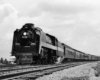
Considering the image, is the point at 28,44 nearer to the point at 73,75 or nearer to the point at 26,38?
the point at 26,38

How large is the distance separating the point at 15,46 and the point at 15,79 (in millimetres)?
11090

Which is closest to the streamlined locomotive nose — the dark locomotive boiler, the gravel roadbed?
the dark locomotive boiler

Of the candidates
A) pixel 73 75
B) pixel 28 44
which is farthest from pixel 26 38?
pixel 73 75

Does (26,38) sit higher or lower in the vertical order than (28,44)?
higher

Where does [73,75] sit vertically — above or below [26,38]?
below

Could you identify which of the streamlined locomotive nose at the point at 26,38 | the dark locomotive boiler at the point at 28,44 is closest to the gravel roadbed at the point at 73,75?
the dark locomotive boiler at the point at 28,44

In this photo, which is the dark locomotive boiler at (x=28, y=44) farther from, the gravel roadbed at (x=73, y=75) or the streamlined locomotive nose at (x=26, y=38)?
the gravel roadbed at (x=73, y=75)

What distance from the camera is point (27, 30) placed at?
58.7 ft

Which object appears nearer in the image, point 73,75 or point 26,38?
point 73,75

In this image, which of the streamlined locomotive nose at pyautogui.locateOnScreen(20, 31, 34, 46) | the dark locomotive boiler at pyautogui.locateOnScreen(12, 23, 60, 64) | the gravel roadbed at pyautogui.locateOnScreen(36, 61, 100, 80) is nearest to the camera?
the gravel roadbed at pyautogui.locateOnScreen(36, 61, 100, 80)

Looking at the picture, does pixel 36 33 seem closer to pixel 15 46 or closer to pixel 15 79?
pixel 15 46

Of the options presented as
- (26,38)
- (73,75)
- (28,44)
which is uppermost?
(26,38)

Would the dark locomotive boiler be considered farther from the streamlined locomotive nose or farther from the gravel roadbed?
the gravel roadbed

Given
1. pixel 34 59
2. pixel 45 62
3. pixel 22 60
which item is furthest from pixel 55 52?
pixel 22 60
